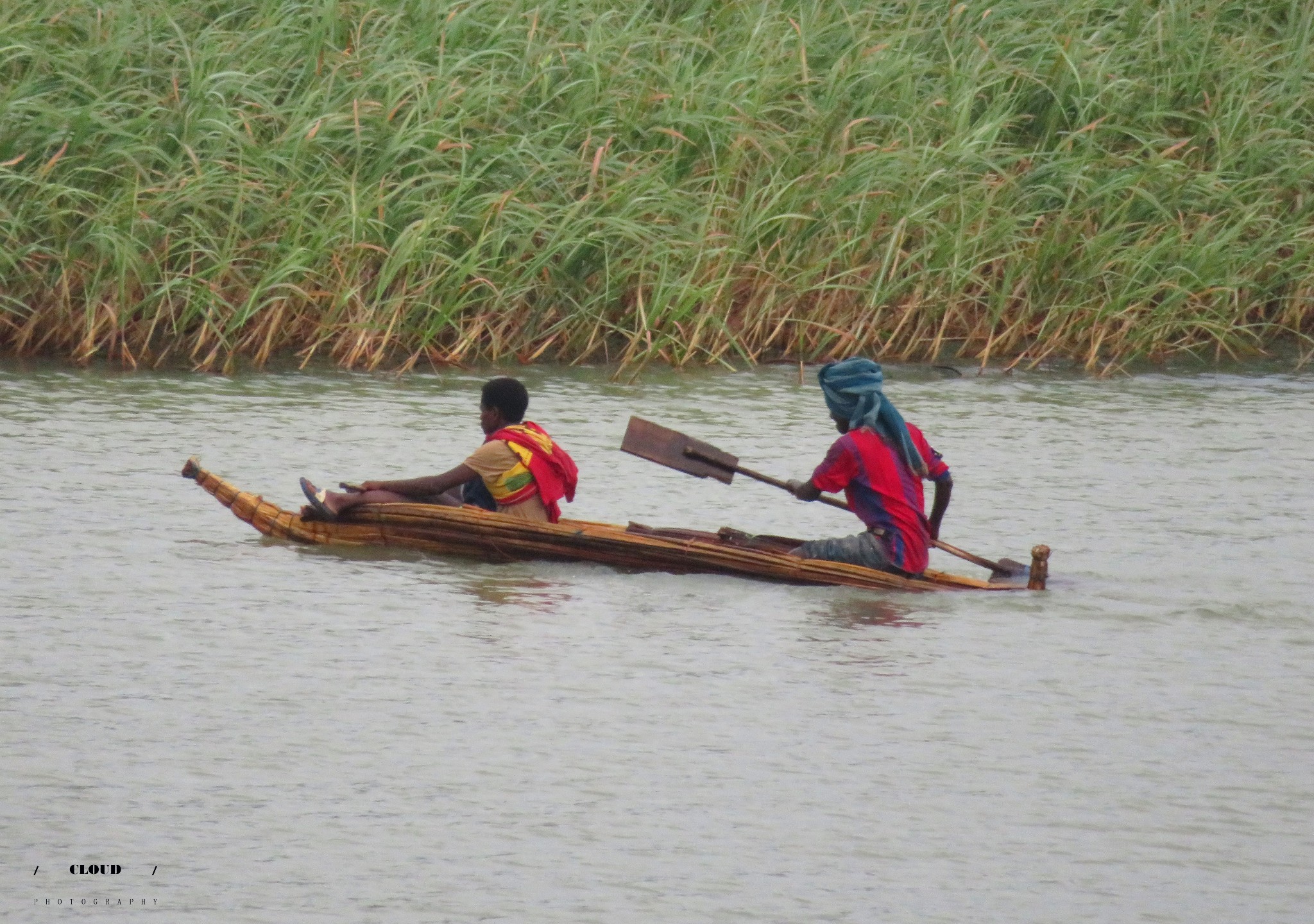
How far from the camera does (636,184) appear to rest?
11922mm

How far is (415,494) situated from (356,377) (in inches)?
142

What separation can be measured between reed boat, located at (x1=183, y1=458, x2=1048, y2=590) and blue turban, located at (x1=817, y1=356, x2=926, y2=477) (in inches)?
18.1

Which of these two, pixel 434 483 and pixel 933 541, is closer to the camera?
pixel 933 541

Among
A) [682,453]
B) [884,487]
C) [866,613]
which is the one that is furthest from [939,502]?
[682,453]

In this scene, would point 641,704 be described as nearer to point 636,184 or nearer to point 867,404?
point 867,404

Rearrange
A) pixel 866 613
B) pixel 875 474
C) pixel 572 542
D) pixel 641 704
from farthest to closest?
pixel 572 542 < pixel 875 474 < pixel 866 613 < pixel 641 704

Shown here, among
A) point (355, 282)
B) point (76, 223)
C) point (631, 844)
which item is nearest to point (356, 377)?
point (355, 282)

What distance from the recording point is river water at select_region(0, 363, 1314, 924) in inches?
198

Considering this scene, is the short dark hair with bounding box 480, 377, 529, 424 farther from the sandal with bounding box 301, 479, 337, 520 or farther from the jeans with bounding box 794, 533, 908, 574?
the jeans with bounding box 794, 533, 908, 574

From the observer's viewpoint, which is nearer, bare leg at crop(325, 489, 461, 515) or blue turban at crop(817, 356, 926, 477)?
blue turban at crop(817, 356, 926, 477)

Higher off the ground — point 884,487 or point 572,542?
point 884,487

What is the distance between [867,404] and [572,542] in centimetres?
120

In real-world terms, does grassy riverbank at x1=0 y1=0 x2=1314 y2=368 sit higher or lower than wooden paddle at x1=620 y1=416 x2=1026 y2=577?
higher

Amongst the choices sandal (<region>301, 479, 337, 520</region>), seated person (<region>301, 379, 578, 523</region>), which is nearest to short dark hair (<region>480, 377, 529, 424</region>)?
seated person (<region>301, 379, 578, 523</region>)
